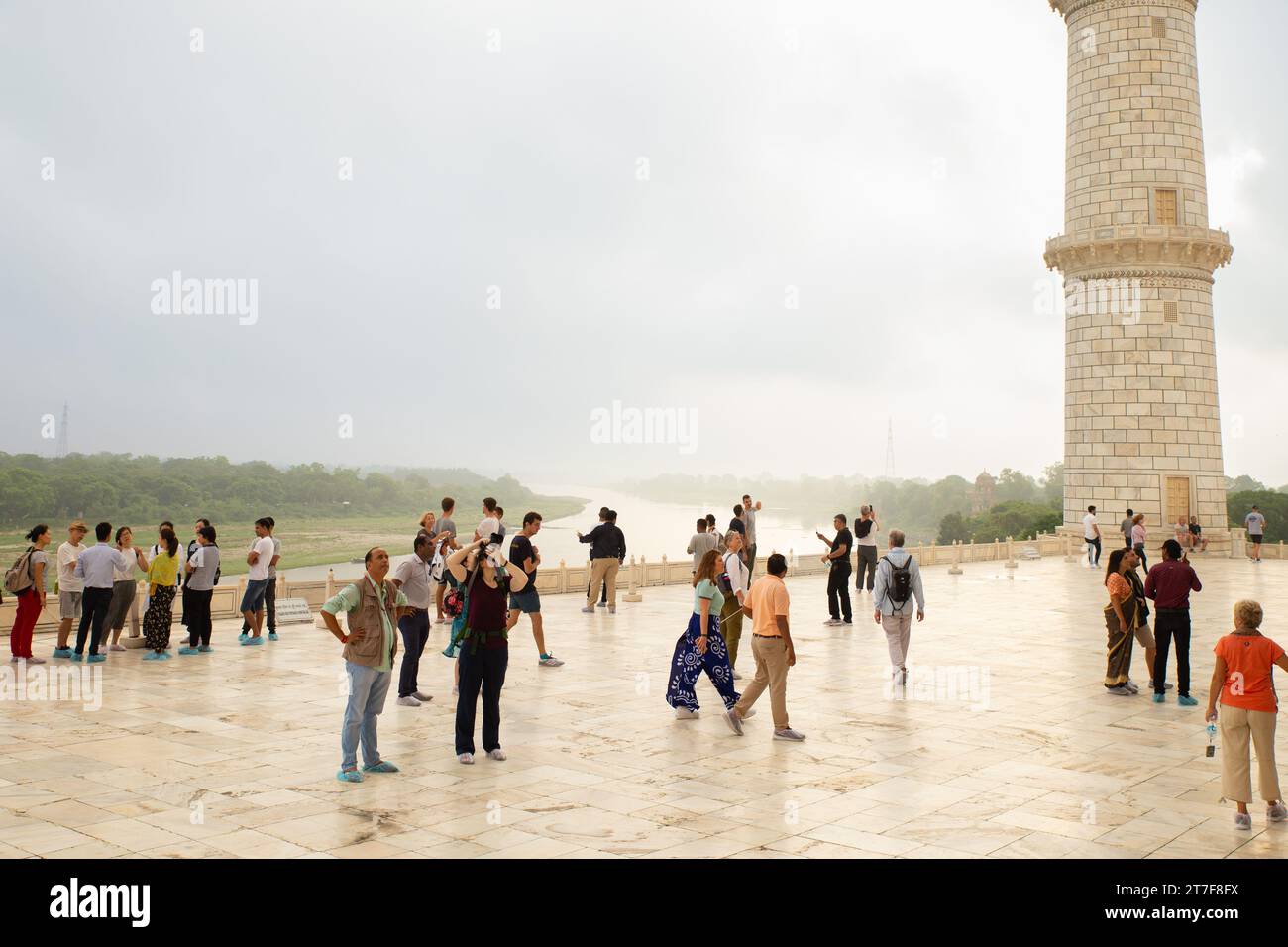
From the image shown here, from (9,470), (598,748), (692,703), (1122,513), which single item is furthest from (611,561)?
(9,470)

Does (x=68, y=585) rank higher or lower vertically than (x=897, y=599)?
higher

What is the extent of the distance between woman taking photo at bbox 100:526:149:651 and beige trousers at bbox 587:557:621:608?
764cm

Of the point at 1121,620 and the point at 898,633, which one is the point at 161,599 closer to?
the point at 898,633

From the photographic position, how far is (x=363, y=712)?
7.82 metres

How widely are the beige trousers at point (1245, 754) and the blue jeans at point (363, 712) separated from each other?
6.26 metres

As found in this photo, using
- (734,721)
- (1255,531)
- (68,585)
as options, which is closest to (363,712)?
(734,721)

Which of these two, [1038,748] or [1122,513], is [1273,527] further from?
[1038,748]

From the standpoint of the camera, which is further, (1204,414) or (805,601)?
(1204,414)

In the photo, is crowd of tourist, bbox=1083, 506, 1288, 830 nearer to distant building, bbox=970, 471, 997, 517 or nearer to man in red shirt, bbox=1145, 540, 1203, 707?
man in red shirt, bbox=1145, 540, 1203, 707

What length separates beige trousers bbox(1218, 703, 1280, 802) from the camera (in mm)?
6594

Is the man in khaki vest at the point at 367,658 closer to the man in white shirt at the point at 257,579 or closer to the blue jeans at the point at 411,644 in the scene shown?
the blue jeans at the point at 411,644

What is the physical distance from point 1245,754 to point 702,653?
483 cm

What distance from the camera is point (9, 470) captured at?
219 feet
